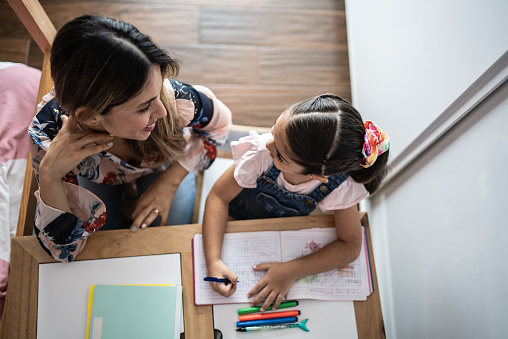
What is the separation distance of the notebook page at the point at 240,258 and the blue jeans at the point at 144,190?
305 millimetres

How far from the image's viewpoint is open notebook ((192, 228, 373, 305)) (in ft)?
3.20

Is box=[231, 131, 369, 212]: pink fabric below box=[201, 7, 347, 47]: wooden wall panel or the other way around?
below

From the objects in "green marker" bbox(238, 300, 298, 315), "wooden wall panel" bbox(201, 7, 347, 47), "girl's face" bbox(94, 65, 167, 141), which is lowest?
Result: "green marker" bbox(238, 300, 298, 315)

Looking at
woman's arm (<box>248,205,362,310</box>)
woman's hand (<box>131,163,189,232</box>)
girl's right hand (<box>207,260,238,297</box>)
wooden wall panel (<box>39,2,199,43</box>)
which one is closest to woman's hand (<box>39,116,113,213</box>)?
woman's hand (<box>131,163,189,232</box>)

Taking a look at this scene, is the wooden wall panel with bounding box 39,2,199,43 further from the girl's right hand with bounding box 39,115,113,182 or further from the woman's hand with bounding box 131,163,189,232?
the girl's right hand with bounding box 39,115,113,182

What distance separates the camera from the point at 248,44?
1809 mm

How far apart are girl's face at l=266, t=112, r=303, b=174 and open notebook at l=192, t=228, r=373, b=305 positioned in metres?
0.24

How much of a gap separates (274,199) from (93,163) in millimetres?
510

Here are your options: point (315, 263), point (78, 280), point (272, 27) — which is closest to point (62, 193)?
point (78, 280)

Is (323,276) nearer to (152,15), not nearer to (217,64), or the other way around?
(217,64)

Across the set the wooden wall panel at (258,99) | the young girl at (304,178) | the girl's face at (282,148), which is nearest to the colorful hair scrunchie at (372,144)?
the young girl at (304,178)

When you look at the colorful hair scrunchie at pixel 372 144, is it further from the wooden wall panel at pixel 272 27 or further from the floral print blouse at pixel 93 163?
the wooden wall panel at pixel 272 27

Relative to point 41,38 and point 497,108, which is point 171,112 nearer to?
point 41,38

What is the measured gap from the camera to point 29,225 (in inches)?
44.0
